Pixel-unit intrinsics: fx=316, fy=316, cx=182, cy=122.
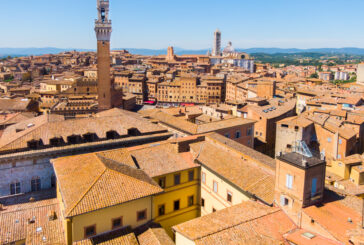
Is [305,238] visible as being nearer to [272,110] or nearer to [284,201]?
[284,201]

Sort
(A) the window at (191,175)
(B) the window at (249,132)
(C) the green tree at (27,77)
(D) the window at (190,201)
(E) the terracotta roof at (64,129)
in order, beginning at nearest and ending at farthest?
(A) the window at (191,175) < (D) the window at (190,201) < (E) the terracotta roof at (64,129) < (B) the window at (249,132) < (C) the green tree at (27,77)

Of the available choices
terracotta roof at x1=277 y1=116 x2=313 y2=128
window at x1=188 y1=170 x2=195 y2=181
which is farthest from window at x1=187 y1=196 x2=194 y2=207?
terracotta roof at x1=277 y1=116 x2=313 y2=128

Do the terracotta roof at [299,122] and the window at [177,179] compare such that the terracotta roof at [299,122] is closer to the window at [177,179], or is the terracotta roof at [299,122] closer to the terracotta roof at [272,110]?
the terracotta roof at [272,110]

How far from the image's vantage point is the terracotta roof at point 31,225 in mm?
22594

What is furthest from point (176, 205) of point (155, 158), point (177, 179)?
point (155, 158)

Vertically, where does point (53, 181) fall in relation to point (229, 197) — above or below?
below

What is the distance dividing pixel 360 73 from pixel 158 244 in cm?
12835

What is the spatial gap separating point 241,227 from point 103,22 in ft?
188

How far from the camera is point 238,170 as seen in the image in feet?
86.9

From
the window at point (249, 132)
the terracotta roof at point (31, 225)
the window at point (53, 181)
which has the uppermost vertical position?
the window at point (249, 132)

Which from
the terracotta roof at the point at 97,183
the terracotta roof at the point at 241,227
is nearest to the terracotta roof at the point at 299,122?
the terracotta roof at the point at 241,227

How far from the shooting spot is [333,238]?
18.5 m

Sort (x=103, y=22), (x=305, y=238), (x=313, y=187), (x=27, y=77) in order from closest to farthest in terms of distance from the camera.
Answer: (x=305, y=238), (x=313, y=187), (x=103, y=22), (x=27, y=77)

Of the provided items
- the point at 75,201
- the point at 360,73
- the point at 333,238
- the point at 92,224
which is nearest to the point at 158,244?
the point at 92,224
